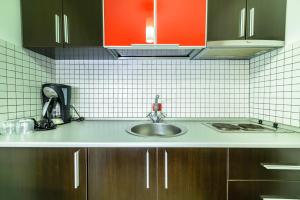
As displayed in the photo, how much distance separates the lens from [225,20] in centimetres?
125

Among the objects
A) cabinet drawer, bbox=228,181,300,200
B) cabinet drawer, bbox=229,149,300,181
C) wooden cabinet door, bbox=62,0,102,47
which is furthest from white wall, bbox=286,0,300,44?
wooden cabinet door, bbox=62,0,102,47

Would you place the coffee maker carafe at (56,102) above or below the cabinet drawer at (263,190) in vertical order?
above

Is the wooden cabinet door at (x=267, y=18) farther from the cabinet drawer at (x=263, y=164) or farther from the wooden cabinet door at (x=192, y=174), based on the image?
the wooden cabinet door at (x=192, y=174)

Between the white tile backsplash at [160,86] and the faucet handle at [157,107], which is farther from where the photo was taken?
the white tile backsplash at [160,86]

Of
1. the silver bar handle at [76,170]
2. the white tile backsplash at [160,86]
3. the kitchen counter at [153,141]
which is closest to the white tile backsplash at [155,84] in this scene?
the white tile backsplash at [160,86]

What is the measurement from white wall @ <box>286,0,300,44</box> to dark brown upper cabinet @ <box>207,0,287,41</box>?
3 cm

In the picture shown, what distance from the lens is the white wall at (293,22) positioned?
1147 millimetres

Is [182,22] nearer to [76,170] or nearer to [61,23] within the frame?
[61,23]

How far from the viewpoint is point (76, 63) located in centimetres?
162

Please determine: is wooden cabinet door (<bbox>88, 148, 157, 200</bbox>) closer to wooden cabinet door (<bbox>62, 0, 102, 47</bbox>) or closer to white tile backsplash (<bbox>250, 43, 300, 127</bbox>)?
wooden cabinet door (<bbox>62, 0, 102, 47</bbox>)

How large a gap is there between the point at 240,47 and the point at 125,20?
0.86 meters

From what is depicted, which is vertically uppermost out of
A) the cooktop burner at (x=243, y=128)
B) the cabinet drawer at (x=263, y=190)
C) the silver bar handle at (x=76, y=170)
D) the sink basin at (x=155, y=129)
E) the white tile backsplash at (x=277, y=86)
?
the white tile backsplash at (x=277, y=86)

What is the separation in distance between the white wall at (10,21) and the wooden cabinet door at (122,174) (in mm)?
945

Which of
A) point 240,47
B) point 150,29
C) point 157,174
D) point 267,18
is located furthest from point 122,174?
point 267,18
